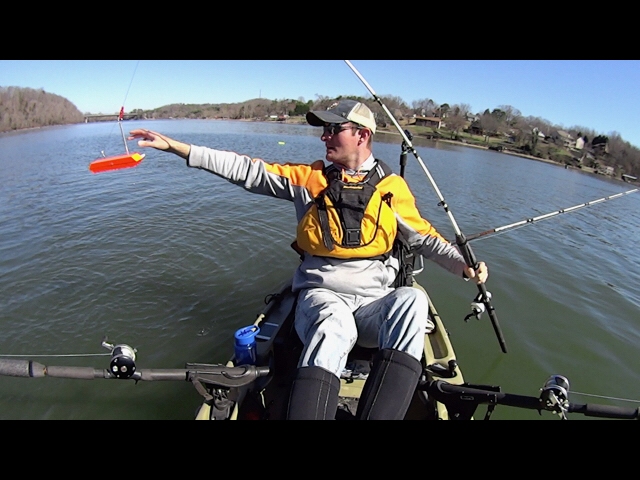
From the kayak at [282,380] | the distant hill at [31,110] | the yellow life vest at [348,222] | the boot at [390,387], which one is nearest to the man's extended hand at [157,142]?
the yellow life vest at [348,222]

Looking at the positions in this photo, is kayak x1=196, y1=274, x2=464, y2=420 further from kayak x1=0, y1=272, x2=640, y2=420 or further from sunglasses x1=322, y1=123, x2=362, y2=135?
sunglasses x1=322, y1=123, x2=362, y2=135

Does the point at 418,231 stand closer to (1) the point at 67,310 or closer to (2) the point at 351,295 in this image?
(2) the point at 351,295

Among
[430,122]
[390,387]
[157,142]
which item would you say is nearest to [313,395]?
[390,387]

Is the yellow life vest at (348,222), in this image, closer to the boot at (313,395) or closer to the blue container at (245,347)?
the blue container at (245,347)

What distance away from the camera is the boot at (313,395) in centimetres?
231

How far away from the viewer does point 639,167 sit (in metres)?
45.7

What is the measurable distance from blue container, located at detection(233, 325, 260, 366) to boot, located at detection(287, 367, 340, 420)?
3.88ft

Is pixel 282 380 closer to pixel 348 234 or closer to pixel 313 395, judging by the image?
pixel 313 395

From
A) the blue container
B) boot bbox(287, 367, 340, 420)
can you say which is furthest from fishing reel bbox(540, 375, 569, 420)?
→ the blue container

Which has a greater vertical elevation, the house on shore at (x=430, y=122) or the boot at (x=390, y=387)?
the house on shore at (x=430, y=122)

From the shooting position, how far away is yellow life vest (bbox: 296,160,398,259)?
→ 329 cm

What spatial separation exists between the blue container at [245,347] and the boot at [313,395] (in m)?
1.18

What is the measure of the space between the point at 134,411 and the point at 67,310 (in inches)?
124
